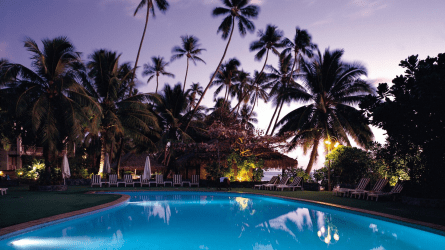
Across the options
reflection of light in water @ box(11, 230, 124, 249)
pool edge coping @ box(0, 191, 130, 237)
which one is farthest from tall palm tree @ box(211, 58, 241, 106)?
reflection of light in water @ box(11, 230, 124, 249)

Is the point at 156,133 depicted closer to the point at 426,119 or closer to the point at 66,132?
the point at 66,132

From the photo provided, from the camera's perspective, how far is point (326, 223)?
28.7 feet

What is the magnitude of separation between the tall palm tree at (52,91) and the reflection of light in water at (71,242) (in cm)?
1037

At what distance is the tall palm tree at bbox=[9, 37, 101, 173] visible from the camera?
52.1 feet

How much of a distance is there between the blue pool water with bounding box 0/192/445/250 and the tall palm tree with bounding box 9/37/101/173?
742cm

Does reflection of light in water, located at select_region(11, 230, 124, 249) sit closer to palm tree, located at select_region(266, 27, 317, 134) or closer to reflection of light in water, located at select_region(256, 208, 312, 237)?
reflection of light in water, located at select_region(256, 208, 312, 237)

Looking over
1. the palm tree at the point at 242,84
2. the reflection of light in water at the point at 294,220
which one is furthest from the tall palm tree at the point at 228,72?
the reflection of light in water at the point at 294,220

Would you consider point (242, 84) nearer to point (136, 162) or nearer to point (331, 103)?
point (136, 162)

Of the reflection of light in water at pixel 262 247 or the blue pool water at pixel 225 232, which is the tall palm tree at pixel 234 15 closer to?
the blue pool water at pixel 225 232

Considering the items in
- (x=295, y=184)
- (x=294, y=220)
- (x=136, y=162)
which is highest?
(x=136, y=162)

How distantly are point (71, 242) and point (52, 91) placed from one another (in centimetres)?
1166

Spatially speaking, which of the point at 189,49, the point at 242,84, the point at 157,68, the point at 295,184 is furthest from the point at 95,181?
the point at 242,84

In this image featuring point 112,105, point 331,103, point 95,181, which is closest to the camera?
point 95,181

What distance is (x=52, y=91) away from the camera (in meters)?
16.3
